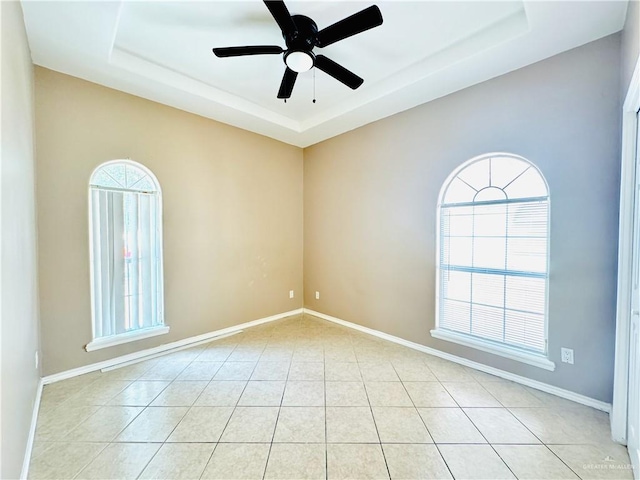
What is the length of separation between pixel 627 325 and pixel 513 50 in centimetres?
218

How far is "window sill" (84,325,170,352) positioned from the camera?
2551mm

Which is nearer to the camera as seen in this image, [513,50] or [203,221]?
[513,50]

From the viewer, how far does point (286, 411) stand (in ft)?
6.54

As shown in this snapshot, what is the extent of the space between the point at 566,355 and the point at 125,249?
4226 millimetres

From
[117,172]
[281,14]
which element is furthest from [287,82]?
[117,172]

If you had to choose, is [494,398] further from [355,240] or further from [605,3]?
[605,3]

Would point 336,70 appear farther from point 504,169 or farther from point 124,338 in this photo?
point 124,338

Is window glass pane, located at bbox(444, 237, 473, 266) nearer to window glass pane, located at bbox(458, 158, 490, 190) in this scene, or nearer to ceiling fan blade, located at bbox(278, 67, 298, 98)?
window glass pane, located at bbox(458, 158, 490, 190)

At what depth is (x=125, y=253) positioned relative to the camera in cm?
277

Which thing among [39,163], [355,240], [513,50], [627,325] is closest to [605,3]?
[513,50]

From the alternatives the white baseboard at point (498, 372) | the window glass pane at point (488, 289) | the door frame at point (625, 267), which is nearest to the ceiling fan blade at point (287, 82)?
the door frame at point (625, 267)

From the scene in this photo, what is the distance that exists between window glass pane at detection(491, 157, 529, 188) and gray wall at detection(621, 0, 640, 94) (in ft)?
2.40

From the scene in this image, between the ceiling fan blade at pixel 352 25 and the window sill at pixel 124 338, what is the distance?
3.24 m

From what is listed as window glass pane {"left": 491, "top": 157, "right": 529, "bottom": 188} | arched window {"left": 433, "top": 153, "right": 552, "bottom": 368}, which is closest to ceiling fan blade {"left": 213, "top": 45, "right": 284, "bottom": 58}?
arched window {"left": 433, "top": 153, "right": 552, "bottom": 368}
